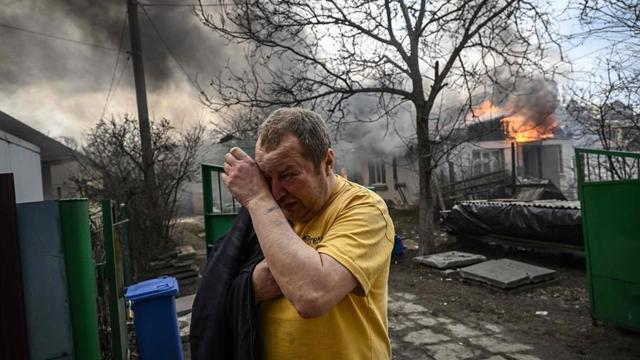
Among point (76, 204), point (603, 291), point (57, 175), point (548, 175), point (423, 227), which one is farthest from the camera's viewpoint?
point (548, 175)

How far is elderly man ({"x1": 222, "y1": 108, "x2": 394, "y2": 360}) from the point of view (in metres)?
1.06

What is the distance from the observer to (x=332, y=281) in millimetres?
1056

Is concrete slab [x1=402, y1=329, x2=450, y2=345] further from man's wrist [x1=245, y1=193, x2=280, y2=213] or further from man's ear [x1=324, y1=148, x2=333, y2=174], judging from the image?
man's wrist [x1=245, y1=193, x2=280, y2=213]

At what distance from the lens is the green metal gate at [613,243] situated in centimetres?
385

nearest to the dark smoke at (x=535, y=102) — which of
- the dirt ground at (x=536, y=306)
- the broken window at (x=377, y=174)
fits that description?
the broken window at (x=377, y=174)

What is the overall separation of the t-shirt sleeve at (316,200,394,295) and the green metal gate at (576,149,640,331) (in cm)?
369

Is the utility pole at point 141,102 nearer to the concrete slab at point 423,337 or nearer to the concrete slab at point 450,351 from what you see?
the concrete slab at point 423,337

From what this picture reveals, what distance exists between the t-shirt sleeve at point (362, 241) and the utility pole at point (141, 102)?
7.91m

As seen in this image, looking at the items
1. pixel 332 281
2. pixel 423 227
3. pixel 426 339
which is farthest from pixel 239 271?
pixel 423 227

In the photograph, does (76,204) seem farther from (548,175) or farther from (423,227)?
(548,175)

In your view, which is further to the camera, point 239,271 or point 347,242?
point 239,271

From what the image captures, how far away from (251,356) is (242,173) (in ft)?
1.80

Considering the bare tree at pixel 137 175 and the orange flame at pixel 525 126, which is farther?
the orange flame at pixel 525 126

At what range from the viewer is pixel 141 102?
868cm
